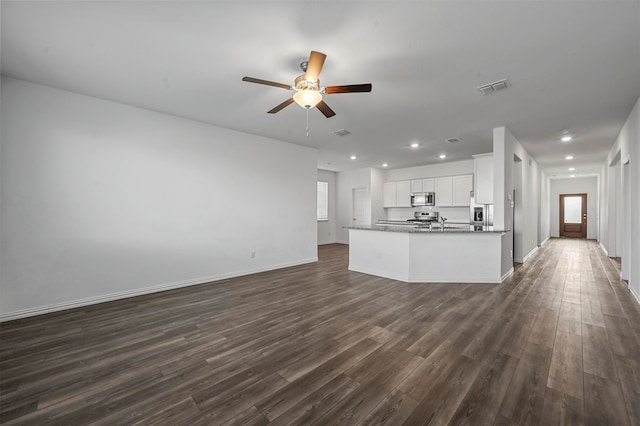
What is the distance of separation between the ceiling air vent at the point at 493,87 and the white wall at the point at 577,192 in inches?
484

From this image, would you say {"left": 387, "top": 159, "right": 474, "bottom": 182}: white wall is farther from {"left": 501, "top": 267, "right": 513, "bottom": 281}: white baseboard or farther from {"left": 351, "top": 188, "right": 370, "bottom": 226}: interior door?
{"left": 501, "top": 267, "right": 513, "bottom": 281}: white baseboard

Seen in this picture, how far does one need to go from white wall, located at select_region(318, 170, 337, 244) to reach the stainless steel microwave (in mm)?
3027

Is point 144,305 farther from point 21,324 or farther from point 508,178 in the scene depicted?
point 508,178

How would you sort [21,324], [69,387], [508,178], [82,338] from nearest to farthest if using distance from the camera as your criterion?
[69,387] → [82,338] → [21,324] → [508,178]

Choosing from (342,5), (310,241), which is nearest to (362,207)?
(310,241)

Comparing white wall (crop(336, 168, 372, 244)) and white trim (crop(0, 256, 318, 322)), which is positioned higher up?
white wall (crop(336, 168, 372, 244))

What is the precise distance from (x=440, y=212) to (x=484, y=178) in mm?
2842

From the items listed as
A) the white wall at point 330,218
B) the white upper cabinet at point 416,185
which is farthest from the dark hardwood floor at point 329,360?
the white wall at point 330,218

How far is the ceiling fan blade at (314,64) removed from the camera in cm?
228

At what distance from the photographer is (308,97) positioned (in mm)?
2693

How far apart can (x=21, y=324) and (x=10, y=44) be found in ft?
9.74

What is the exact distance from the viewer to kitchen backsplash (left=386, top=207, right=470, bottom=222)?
8.17m

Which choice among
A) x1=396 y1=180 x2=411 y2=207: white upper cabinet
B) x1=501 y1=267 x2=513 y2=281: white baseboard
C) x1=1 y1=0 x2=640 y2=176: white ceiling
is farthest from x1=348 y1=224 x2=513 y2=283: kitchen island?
x1=396 y1=180 x2=411 y2=207: white upper cabinet

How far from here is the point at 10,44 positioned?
257cm
